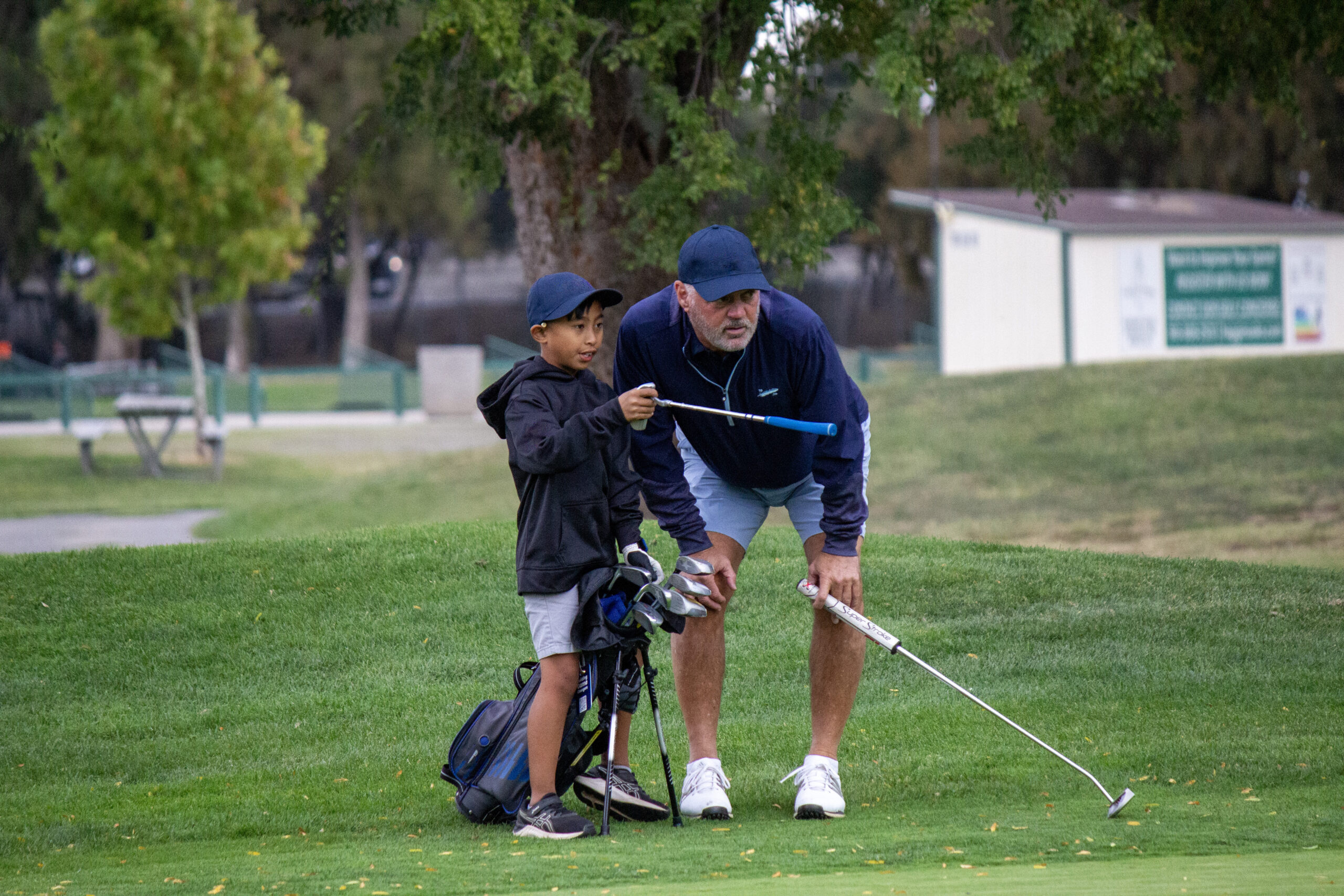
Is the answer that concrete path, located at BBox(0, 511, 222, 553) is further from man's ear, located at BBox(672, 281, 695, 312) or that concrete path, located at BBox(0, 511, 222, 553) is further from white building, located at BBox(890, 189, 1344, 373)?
white building, located at BBox(890, 189, 1344, 373)

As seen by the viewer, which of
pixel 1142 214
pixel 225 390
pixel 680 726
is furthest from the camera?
pixel 225 390

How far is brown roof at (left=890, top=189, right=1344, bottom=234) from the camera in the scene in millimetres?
21422

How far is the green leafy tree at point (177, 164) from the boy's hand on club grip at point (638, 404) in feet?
63.2

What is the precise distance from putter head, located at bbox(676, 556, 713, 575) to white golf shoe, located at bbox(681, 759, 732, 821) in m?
0.66

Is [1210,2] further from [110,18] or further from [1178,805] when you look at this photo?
[110,18]

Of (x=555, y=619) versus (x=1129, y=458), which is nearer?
(x=555, y=619)

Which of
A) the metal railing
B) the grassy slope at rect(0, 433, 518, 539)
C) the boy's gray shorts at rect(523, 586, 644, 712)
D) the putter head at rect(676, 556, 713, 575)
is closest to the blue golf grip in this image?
the putter head at rect(676, 556, 713, 575)

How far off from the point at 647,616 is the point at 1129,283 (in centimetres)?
1835

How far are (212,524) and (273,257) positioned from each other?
843 centimetres

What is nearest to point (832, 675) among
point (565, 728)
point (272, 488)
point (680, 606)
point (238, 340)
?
→ point (680, 606)

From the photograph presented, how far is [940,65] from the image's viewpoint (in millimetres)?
9125

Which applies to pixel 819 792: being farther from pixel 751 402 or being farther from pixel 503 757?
pixel 751 402

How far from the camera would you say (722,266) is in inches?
177

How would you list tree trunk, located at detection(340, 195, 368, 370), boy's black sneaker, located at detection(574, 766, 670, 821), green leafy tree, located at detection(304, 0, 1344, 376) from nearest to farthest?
1. boy's black sneaker, located at detection(574, 766, 670, 821)
2. green leafy tree, located at detection(304, 0, 1344, 376)
3. tree trunk, located at detection(340, 195, 368, 370)
